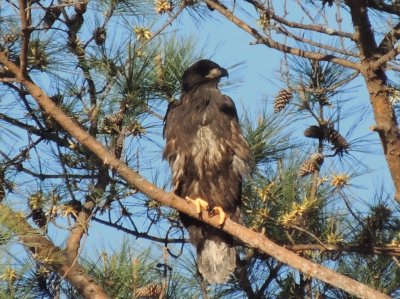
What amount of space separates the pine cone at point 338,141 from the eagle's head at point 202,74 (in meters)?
0.80

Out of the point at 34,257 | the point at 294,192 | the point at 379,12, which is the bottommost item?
the point at 34,257

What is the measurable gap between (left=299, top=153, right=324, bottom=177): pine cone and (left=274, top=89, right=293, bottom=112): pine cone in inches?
10.7

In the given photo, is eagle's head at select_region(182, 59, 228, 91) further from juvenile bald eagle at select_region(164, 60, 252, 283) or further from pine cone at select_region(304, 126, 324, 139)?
pine cone at select_region(304, 126, 324, 139)

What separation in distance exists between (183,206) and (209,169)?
33.2 inches

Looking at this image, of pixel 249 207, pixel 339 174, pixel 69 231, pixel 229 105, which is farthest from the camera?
pixel 229 105

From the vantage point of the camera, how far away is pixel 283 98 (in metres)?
4.29

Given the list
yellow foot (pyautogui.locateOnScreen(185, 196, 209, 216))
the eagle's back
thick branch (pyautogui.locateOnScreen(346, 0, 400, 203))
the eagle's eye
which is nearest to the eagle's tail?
the eagle's back

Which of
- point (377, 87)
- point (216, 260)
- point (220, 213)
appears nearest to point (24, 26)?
point (220, 213)

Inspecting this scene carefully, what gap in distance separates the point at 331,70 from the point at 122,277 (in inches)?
50.1

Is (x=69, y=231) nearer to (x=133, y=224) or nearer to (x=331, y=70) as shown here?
(x=133, y=224)

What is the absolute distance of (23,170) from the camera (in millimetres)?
4340

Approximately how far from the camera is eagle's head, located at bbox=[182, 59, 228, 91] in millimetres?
4693

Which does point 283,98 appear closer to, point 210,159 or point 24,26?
point 210,159

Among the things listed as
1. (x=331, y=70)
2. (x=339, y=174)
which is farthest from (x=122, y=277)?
(x=331, y=70)
